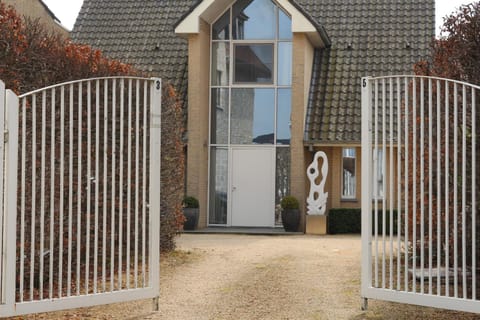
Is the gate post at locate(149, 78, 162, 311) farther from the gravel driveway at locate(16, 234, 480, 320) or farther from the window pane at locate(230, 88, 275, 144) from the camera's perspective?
the window pane at locate(230, 88, 275, 144)

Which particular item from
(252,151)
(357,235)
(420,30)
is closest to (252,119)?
(252,151)

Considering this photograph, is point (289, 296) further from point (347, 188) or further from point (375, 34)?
point (375, 34)

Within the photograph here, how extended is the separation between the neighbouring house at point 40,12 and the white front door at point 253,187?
7775mm

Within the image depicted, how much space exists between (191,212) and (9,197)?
1347cm

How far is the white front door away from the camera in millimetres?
21984

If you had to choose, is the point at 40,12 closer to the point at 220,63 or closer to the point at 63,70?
the point at 220,63

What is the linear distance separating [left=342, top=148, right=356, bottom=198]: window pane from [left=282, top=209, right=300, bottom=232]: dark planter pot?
224 centimetres

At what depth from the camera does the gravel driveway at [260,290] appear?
888 centimetres

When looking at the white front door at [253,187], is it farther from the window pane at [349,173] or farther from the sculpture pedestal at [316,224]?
the window pane at [349,173]

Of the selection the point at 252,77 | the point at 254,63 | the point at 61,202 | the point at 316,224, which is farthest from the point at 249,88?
the point at 61,202

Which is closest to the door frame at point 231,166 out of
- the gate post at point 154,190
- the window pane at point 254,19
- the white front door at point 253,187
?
the white front door at point 253,187

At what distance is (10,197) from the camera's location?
7715mm

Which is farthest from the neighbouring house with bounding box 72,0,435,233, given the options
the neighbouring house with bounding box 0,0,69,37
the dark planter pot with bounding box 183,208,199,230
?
the neighbouring house with bounding box 0,0,69,37

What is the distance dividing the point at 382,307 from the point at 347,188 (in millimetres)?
13543
